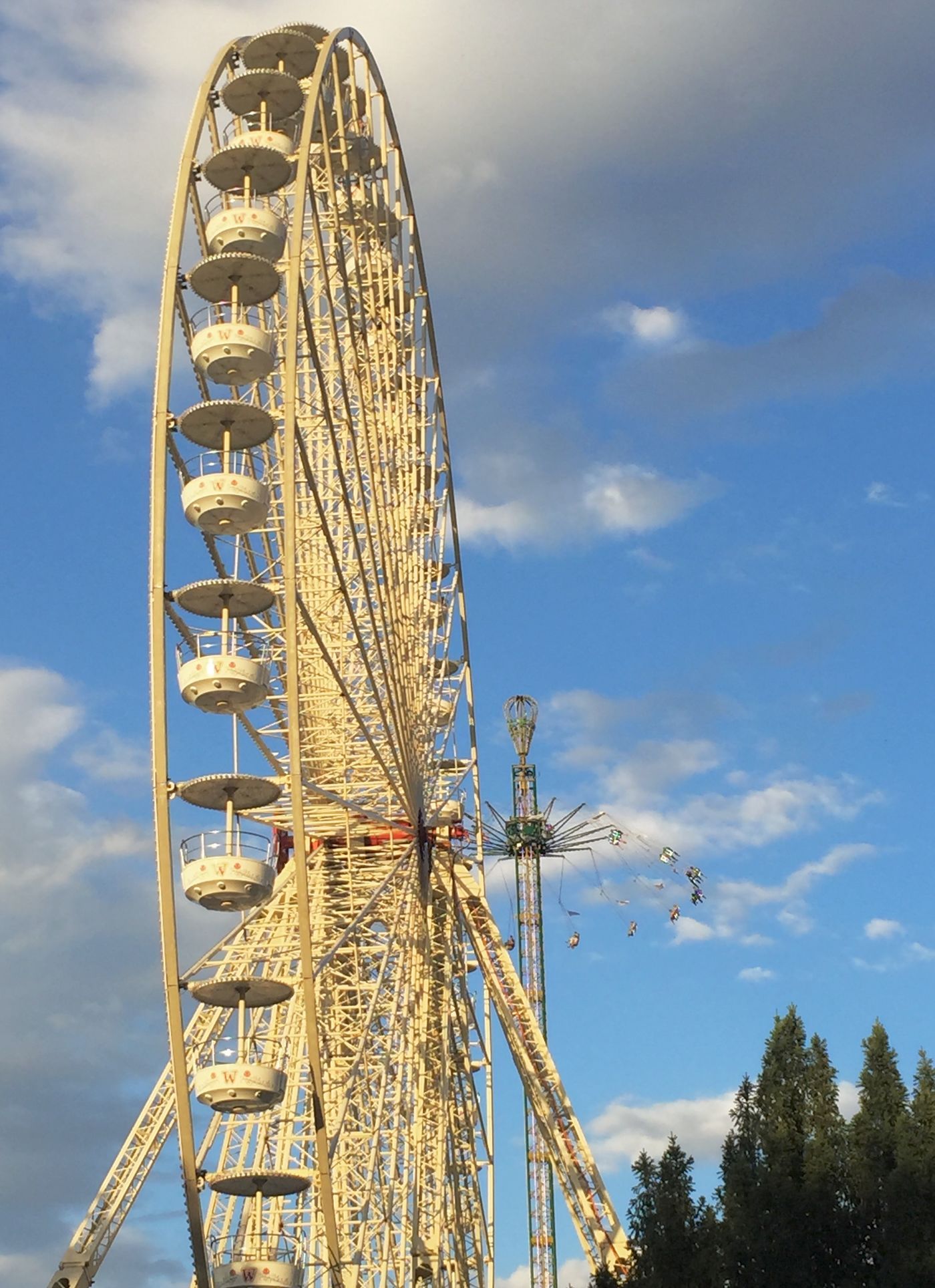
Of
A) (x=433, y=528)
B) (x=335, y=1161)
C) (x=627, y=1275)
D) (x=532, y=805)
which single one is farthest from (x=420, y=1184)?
(x=532, y=805)

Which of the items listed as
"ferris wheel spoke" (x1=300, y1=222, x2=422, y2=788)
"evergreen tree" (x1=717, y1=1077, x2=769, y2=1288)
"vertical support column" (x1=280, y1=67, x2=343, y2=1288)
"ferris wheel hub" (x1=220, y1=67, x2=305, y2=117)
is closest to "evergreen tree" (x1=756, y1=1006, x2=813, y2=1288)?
"evergreen tree" (x1=717, y1=1077, x2=769, y2=1288)

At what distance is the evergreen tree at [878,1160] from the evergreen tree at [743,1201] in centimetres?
175

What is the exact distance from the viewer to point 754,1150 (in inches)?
1489

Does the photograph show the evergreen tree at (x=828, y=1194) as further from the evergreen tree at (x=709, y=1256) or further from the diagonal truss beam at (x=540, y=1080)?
the diagonal truss beam at (x=540, y=1080)

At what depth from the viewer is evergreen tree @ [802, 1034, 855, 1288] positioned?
35.7 meters

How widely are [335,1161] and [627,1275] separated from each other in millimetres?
9880

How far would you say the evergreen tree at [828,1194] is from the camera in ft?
117

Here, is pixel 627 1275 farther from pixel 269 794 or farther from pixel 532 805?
pixel 532 805

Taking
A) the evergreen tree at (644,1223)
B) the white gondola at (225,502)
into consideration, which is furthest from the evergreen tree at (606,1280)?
the white gondola at (225,502)

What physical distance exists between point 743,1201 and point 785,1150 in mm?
1537

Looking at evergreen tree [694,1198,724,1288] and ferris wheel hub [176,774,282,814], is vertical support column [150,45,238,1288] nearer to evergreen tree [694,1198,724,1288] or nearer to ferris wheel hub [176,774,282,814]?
ferris wheel hub [176,774,282,814]

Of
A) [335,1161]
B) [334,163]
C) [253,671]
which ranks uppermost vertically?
[334,163]

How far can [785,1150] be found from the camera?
123 feet

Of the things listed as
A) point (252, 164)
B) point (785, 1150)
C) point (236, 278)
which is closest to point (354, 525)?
point (236, 278)
